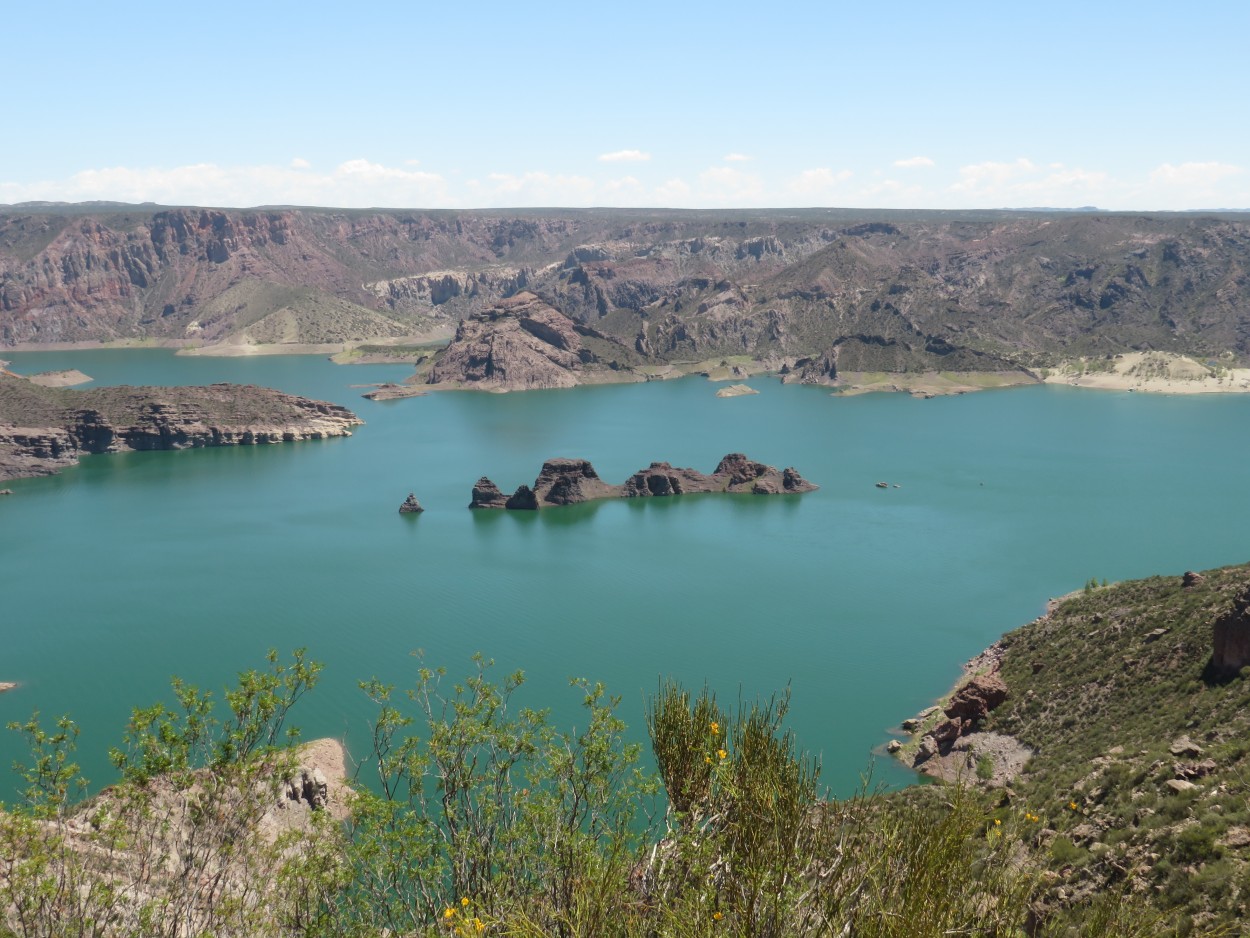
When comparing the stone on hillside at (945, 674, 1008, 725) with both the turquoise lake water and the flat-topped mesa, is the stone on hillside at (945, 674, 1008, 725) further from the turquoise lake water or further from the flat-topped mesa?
the flat-topped mesa

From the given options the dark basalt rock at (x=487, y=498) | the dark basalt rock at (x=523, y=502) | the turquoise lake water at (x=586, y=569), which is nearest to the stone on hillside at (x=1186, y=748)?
the turquoise lake water at (x=586, y=569)

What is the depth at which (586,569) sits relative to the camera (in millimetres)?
107000

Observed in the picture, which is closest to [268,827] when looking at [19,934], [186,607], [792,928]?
[19,934]

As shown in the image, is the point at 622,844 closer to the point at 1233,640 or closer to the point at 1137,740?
the point at 1137,740

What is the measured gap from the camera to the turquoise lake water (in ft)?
242

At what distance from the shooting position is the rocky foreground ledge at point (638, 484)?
134875mm

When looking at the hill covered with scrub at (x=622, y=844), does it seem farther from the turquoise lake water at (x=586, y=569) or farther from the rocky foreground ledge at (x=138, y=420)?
the rocky foreground ledge at (x=138, y=420)

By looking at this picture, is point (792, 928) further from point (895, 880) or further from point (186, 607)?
point (186, 607)

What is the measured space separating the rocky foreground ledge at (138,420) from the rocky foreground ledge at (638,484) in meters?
65.8

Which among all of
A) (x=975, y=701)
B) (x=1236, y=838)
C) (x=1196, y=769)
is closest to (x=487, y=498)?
(x=975, y=701)

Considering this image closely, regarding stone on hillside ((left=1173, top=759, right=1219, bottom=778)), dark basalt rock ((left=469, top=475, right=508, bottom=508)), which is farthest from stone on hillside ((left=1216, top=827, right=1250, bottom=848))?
dark basalt rock ((left=469, top=475, right=508, bottom=508))

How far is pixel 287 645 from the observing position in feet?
266

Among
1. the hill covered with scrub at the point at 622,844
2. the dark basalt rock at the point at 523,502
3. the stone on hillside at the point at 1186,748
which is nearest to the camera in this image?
the hill covered with scrub at the point at 622,844

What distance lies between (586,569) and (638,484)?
35.5 meters
